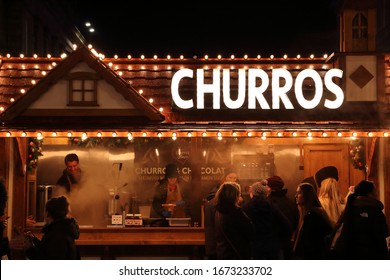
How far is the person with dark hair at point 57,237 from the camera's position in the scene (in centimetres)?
729

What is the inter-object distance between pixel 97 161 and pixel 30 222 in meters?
1.82

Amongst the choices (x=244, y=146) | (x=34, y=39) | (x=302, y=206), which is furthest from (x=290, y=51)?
(x=302, y=206)

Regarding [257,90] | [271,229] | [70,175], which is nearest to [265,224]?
[271,229]

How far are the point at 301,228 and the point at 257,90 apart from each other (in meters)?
3.59

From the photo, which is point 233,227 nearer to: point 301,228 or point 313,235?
point 301,228

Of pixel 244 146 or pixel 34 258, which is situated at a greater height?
pixel 244 146

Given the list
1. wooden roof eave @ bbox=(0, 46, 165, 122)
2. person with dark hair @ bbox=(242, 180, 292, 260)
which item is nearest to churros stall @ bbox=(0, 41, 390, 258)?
wooden roof eave @ bbox=(0, 46, 165, 122)

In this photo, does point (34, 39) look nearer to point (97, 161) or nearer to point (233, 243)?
point (97, 161)

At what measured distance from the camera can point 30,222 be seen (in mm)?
13016

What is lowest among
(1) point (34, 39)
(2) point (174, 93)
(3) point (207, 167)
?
(3) point (207, 167)

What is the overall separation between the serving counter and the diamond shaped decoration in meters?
4.06

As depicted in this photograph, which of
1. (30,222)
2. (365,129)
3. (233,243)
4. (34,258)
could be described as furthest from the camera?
(30,222)

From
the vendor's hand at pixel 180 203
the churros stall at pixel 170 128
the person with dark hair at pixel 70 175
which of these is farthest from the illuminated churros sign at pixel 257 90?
the person with dark hair at pixel 70 175

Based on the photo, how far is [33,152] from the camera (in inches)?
516
